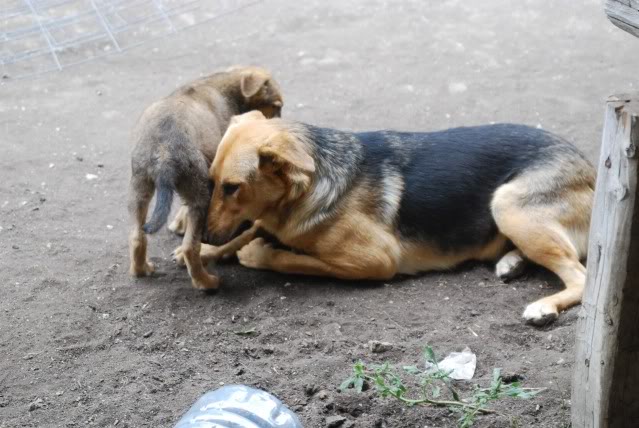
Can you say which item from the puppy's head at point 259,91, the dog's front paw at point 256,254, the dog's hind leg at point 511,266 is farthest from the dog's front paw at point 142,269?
the dog's hind leg at point 511,266

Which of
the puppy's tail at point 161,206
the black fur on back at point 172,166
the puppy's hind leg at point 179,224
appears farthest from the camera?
the puppy's hind leg at point 179,224

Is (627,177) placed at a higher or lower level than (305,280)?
higher

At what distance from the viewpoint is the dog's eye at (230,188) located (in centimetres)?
548

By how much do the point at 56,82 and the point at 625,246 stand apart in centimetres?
793

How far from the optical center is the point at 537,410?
413 centimetres

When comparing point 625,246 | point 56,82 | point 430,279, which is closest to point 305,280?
point 430,279

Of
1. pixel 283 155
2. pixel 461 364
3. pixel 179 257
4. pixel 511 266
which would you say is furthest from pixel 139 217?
pixel 511 266

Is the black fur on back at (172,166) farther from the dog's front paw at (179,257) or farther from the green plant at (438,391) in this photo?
the green plant at (438,391)

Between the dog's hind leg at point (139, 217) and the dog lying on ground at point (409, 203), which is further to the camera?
the dog lying on ground at point (409, 203)

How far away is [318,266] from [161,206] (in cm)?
126

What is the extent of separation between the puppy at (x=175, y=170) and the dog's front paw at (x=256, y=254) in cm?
40

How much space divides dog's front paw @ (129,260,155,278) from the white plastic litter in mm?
2360

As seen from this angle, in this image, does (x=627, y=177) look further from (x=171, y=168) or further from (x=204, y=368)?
(x=171, y=168)

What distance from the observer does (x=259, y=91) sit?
23.2 feet
